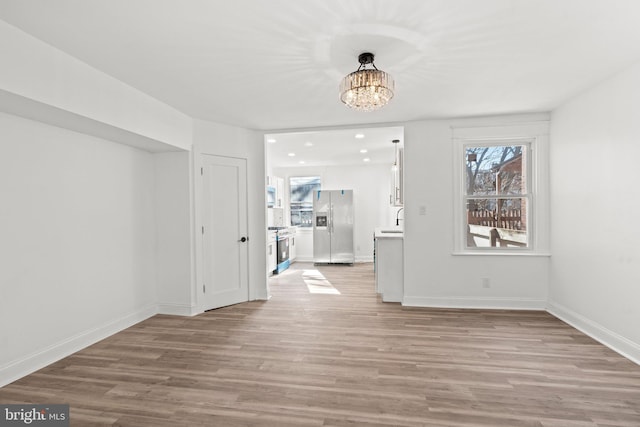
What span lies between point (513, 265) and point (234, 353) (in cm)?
349

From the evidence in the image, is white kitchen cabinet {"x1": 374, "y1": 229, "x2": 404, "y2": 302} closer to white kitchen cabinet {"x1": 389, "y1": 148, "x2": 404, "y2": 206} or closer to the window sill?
the window sill

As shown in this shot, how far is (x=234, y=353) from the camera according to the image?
117 inches

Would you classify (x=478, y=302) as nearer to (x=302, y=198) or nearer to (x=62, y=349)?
(x=62, y=349)

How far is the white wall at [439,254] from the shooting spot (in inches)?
164

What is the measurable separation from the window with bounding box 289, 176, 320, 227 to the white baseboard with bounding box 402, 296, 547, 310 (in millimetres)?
4635

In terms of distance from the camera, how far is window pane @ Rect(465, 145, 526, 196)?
169 inches

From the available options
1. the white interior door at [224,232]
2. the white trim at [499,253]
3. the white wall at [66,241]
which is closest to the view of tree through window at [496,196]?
the white trim at [499,253]

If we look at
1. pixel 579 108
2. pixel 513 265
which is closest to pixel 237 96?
pixel 579 108

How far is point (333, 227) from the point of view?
25.4ft

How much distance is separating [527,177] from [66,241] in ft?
17.1

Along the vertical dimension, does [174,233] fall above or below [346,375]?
above

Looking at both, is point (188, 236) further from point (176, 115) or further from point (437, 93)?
point (437, 93)

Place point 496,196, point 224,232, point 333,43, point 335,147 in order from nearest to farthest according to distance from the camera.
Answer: point 333,43, point 496,196, point 224,232, point 335,147

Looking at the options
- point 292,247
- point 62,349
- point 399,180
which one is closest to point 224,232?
point 62,349
